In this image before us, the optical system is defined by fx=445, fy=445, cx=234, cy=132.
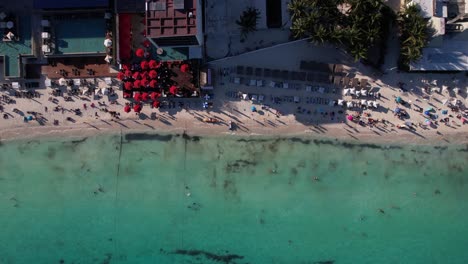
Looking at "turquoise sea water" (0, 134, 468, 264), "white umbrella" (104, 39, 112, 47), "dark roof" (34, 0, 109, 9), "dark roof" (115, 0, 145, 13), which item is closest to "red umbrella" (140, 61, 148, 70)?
"white umbrella" (104, 39, 112, 47)

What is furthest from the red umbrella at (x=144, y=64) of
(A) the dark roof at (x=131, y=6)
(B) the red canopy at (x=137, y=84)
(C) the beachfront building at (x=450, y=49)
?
(C) the beachfront building at (x=450, y=49)

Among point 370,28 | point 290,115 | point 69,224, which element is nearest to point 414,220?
point 290,115

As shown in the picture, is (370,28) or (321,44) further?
(321,44)

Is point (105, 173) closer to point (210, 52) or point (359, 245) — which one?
point (210, 52)

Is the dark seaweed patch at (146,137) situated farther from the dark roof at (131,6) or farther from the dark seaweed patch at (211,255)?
the dark roof at (131,6)

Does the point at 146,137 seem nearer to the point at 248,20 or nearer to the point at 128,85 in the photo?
the point at 128,85

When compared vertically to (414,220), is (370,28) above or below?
above
